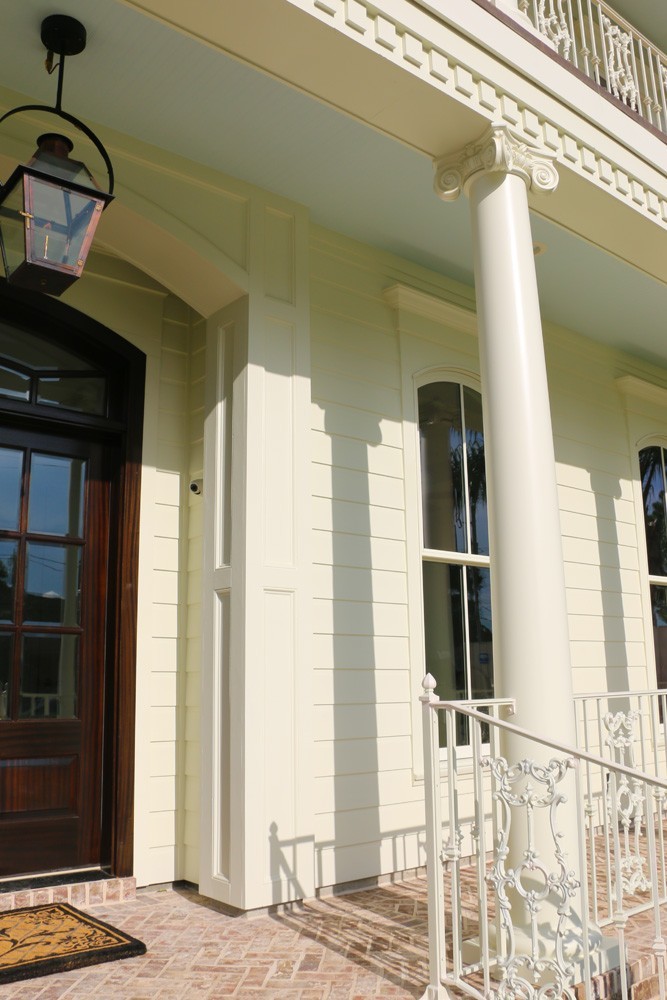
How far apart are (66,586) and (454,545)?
7.66 ft

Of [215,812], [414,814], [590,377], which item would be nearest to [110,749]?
[215,812]

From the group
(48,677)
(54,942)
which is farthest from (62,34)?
(54,942)

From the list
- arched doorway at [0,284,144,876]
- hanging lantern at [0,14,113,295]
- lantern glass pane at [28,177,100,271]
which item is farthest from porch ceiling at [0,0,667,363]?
arched doorway at [0,284,144,876]

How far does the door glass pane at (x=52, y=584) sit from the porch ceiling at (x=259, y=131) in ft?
6.75

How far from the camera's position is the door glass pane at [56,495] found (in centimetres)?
425

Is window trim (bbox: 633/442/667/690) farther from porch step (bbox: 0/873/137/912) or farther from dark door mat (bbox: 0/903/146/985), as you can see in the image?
dark door mat (bbox: 0/903/146/985)

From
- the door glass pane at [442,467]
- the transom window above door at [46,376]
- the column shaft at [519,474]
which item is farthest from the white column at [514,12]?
the transom window above door at [46,376]

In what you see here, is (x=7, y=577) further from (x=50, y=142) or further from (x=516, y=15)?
(x=516, y=15)

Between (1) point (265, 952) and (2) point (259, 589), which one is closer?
(1) point (265, 952)

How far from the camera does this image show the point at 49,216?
2.98 metres

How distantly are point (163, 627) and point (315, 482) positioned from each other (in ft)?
3.58

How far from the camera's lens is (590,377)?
21.9 ft

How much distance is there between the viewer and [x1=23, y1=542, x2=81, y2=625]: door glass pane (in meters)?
4.16

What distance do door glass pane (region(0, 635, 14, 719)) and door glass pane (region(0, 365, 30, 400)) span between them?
1.18 meters
